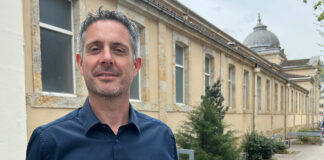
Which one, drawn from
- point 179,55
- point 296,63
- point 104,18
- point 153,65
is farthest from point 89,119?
point 296,63

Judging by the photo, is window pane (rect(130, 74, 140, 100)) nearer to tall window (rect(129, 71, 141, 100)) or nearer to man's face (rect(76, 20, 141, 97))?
tall window (rect(129, 71, 141, 100))

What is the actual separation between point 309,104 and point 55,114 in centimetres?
4191

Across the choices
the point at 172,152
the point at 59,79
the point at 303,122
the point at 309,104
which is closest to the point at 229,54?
the point at 59,79

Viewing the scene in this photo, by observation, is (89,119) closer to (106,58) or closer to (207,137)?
(106,58)

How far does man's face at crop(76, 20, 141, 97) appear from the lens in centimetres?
148

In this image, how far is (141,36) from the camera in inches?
273

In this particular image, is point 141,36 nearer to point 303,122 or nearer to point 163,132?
point 163,132

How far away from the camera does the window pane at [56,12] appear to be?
4527mm

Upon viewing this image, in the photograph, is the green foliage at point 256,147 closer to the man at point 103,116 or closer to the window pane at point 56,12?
the window pane at point 56,12

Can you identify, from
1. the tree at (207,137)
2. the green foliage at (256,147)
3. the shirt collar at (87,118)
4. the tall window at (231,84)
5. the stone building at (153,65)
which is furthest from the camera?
the tall window at (231,84)

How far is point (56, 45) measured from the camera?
4777 millimetres

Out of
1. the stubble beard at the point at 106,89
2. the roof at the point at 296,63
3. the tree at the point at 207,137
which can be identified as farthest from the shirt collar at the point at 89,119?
the roof at the point at 296,63

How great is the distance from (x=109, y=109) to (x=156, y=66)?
5.87m

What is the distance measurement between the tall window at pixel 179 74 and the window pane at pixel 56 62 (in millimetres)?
4438
